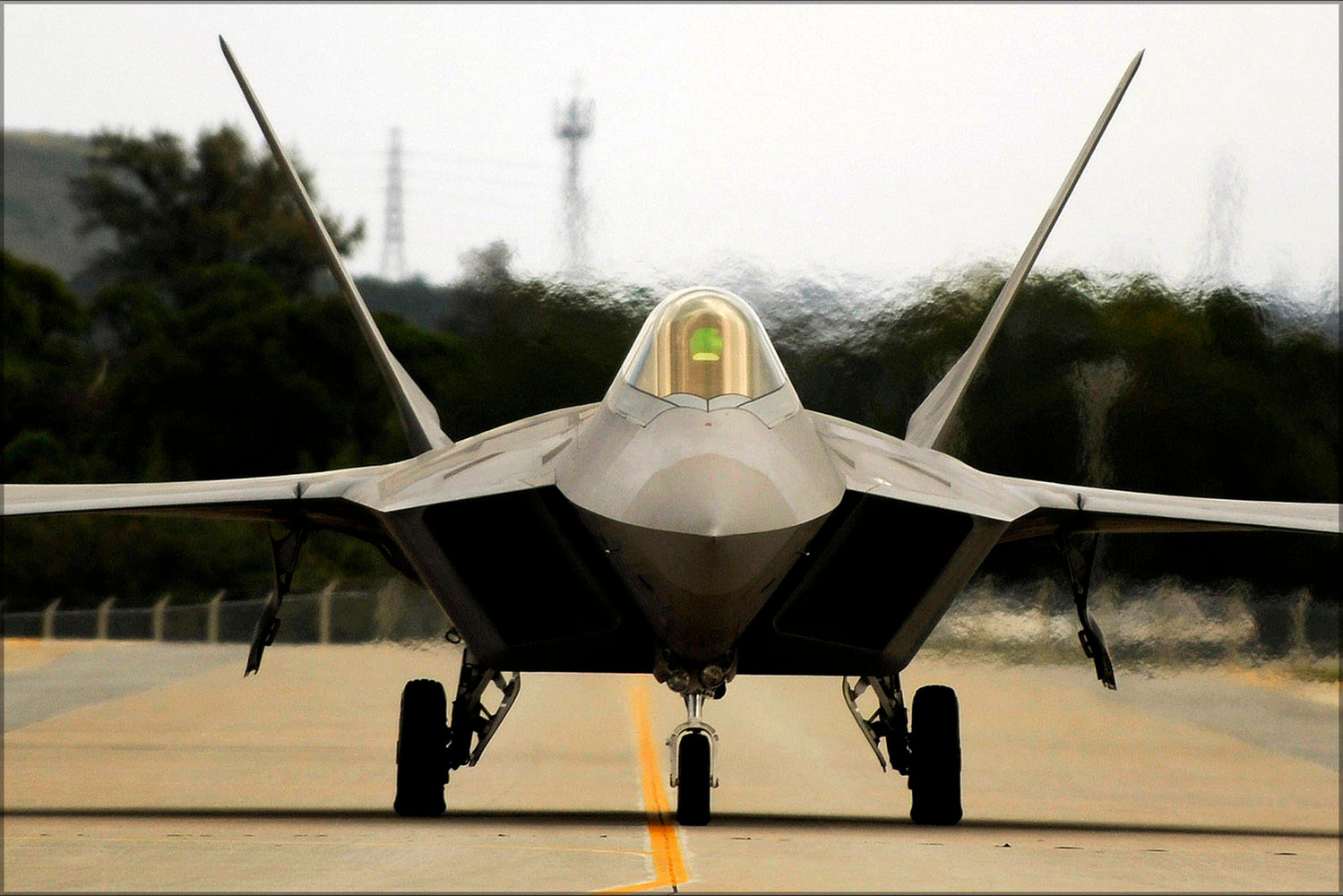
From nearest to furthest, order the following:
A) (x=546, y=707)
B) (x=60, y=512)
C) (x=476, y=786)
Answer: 1. (x=60, y=512)
2. (x=476, y=786)
3. (x=546, y=707)

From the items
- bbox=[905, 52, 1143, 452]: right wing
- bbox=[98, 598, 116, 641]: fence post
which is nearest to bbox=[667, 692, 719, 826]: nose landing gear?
bbox=[905, 52, 1143, 452]: right wing

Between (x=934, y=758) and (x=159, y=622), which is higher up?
(x=934, y=758)

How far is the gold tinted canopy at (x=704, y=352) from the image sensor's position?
29.5 ft

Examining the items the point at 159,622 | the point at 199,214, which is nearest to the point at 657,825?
the point at 159,622

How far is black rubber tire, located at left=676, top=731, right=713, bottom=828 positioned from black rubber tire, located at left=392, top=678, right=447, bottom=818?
134 centimetres

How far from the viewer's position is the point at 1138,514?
35.5ft

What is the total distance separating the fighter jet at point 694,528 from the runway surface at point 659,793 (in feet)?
2.04

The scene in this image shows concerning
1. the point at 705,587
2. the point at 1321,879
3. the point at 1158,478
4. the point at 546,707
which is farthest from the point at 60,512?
the point at 1158,478

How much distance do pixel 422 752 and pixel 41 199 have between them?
14780 cm

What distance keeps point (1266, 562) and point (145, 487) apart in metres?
10.4

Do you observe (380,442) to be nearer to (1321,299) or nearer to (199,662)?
(199,662)

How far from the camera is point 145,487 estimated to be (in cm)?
1131

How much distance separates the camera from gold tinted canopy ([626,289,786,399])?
900cm

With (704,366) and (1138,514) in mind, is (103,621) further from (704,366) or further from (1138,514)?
(704,366)
